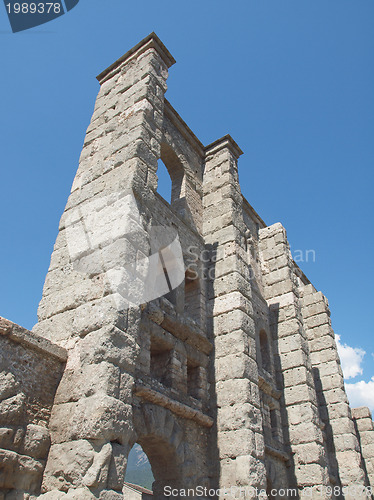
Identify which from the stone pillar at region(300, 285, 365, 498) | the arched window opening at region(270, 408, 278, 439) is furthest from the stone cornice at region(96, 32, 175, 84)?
the stone pillar at region(300, 285, 365, 498)

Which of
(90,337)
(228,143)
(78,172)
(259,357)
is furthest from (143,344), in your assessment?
(228,143)

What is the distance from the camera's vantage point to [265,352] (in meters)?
10.9

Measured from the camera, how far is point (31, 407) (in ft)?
15.2

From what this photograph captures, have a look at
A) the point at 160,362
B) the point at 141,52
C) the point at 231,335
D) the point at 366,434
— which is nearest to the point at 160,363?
the point at 160,362

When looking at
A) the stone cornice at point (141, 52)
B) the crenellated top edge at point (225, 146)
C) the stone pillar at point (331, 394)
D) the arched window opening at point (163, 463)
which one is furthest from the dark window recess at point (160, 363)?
the stone pillar at point (331, 394)

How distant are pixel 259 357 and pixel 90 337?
20.2ft

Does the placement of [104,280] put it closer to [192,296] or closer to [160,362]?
[160,362]

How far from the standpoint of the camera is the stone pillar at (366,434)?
12.7 meters

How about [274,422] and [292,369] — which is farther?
[292,369]

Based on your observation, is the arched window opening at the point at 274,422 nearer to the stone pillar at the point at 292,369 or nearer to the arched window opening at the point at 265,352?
the stone pillar at the point at 292,369

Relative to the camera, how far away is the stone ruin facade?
4457 millimetres

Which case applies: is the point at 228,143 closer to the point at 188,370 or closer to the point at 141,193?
the point at 141,193

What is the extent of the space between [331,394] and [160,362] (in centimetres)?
A: 736

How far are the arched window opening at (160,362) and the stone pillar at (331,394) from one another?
6856 mm
